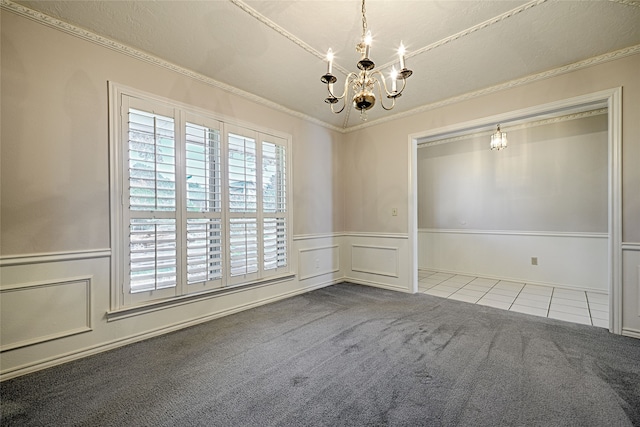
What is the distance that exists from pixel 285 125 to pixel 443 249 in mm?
4020

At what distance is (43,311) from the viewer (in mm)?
2100

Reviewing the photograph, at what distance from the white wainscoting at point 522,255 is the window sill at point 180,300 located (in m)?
3.54

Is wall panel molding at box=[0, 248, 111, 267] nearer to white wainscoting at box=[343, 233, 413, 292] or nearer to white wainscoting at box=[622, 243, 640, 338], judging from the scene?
white wainscoting at box=[343, 233, 413, 292]

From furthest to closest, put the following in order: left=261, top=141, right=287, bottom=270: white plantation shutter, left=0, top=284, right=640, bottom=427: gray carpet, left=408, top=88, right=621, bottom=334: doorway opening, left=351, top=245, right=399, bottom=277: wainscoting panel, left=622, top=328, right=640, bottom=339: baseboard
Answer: left=351, top=245, right=399, bottom=277: wainscoting panel < left=261, top=141, right=287, bottom=270: white plantation shutter < left=408, top=88, right=621, bottom=334: doorway opening < left=622, top=328, right=640, bottom=339: baseboard < left=0, top=284, right=640, bottom=427: gray carpet

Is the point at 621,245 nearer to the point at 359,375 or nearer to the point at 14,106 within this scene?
the point at 359,375

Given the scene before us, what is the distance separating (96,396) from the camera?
1.78 m

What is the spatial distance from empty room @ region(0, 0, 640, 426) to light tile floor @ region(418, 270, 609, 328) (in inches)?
1.9

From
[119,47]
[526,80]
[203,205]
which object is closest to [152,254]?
[203,205]

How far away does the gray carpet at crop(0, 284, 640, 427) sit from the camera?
1588 mm

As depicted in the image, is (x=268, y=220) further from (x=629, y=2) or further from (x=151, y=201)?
(x=629, y=2)

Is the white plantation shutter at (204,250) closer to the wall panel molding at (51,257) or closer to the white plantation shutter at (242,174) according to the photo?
the white plantation shutter at (242,174)

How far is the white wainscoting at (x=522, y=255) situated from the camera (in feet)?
13.4

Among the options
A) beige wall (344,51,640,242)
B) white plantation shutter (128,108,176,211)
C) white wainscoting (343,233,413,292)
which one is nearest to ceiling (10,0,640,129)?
beige wall (344,51,640,242)

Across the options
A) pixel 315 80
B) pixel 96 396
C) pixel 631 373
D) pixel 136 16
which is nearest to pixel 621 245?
pixel 631 373
